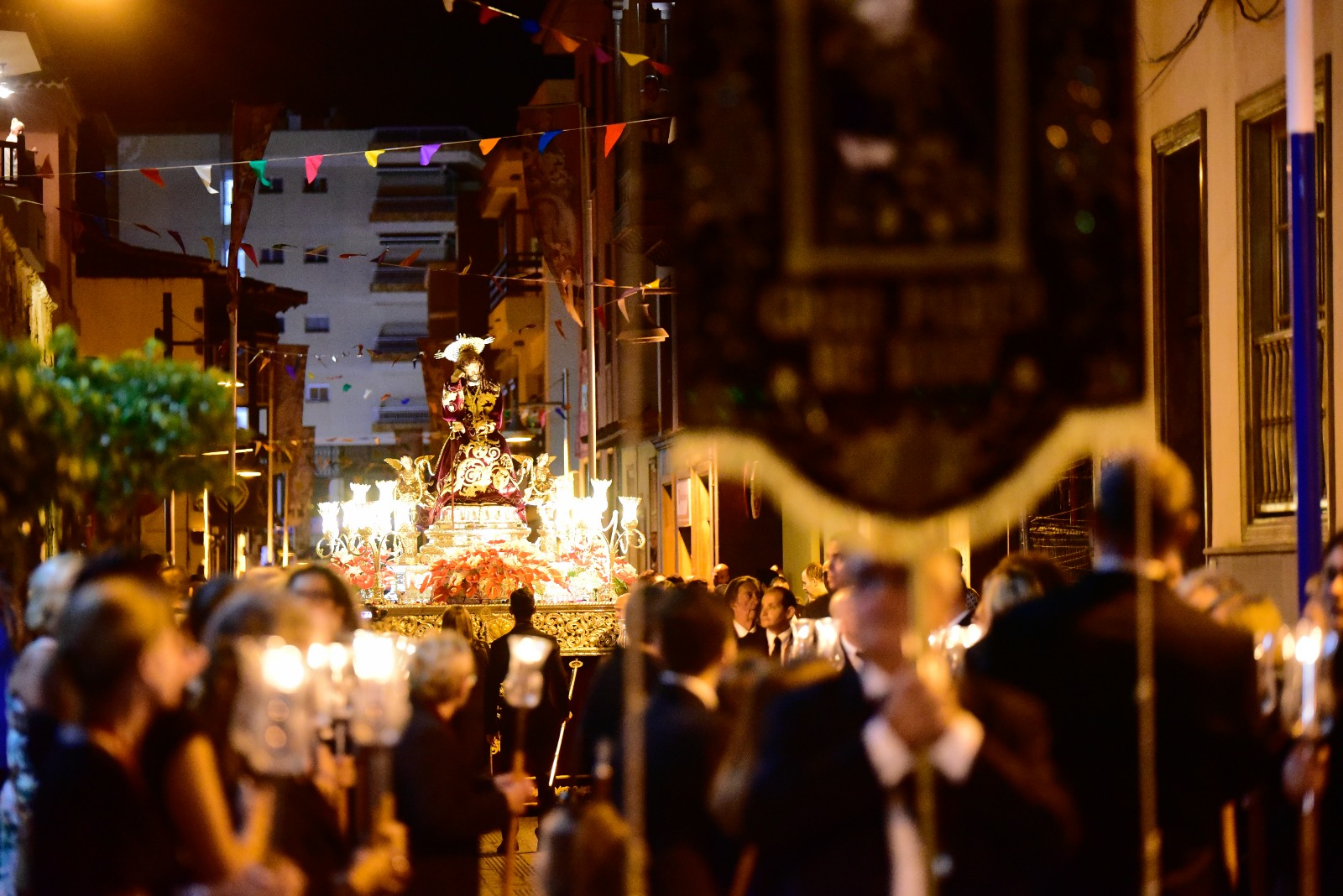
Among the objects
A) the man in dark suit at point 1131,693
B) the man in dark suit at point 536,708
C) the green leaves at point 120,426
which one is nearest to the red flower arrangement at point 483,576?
the man in dark suit at point 536,708

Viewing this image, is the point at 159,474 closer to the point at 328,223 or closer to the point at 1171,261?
the point at 1171,261

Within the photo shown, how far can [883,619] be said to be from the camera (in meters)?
4.10

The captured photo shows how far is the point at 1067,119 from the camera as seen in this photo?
4426 millimetres

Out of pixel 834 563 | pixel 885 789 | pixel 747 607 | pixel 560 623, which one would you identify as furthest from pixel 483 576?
pixel 885 789

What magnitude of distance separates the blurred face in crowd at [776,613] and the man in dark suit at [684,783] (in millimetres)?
6505

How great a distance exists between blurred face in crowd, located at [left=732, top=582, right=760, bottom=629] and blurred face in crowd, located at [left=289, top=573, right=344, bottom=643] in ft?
20.7

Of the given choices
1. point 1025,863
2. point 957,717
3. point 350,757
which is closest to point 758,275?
point 957,717

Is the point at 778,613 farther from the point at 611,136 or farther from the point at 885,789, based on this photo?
the point at 611,136

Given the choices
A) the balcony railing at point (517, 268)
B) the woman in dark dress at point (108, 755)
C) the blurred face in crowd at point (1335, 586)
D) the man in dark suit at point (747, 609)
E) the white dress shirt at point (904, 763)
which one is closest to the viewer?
the white dress shirt at point (904, 763)

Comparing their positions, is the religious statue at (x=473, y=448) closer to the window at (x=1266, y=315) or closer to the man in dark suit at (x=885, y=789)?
the window at (x=1266, y=315)

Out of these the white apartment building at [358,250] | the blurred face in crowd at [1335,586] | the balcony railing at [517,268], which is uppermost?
the white apartment building at [358,250]

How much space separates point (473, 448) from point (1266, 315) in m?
9.18

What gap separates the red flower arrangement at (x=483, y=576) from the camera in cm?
1669

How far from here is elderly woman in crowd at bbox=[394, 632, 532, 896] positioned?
5703 mm
